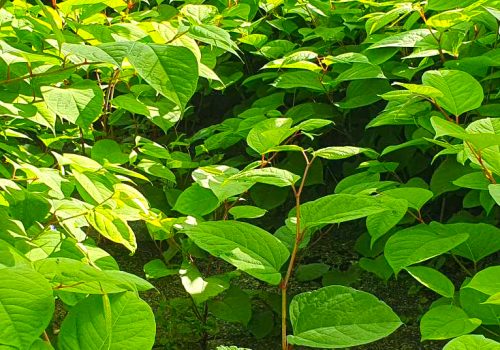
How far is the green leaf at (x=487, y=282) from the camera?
3.25 ft

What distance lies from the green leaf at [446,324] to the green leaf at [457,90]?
40cm

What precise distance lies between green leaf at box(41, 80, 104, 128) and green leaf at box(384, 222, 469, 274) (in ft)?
1.87

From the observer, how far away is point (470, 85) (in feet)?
4.37

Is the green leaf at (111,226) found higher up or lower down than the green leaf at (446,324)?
higher up

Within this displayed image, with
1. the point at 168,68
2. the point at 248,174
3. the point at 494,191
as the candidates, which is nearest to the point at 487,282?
the point at 494,191

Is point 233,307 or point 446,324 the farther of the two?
point 233,307

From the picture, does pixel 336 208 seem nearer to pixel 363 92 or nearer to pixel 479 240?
pixel 479 240

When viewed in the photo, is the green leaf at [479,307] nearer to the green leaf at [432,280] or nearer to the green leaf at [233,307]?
the green leaf at [432,280]

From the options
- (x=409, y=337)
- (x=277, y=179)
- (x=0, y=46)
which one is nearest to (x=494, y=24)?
(x=409, y=337)

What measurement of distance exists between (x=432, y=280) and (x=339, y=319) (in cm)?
38

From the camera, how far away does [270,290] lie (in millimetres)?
1783

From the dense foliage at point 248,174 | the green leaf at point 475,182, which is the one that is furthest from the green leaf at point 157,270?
the green leaf at point 475,182

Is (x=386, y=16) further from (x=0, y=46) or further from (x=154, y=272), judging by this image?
(x=0, y=46)

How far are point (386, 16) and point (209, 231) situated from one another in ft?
3.13
